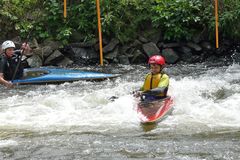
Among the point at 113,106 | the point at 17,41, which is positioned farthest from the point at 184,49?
the point at 113,106

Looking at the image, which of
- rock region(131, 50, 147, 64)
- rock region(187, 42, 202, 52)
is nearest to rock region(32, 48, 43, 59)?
rock region(131, 50, 147, 64)

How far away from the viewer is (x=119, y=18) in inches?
561

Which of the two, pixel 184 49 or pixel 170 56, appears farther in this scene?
pixel 184 49

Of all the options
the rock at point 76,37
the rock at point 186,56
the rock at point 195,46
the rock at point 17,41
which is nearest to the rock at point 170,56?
the rock at point 186,56

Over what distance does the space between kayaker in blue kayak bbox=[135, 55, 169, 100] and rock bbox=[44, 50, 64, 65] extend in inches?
234

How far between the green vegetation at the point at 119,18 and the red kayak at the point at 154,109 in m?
6.23

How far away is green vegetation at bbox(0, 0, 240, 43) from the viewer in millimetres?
13602

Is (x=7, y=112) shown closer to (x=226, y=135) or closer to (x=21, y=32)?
(x=226, y=135)

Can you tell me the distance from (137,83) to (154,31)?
3.65m

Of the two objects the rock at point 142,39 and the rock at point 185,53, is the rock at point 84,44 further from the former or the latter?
the rock at point 185,53

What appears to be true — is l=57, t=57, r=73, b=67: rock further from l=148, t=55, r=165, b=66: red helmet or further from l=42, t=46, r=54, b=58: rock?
l=148, t=55, r=165, b=66: red helmet

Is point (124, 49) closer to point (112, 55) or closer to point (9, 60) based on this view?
point (112, 55)

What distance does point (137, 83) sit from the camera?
10.8 meters

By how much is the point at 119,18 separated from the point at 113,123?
7631 millimetres
